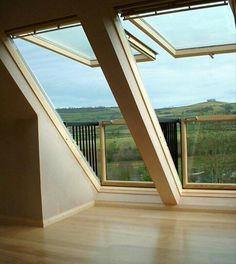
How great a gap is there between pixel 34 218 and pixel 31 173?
0.46 m

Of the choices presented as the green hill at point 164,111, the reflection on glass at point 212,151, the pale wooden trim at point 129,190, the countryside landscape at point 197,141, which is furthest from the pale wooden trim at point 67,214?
the reflection on glass at point 212,151

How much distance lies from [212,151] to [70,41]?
6.27 feet

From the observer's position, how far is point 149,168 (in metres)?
3.71

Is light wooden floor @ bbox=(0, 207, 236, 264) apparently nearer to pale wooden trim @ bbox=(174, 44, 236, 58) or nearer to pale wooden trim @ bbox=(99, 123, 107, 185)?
pale wooden trim @ bbox=(99, 123, 107, 185)

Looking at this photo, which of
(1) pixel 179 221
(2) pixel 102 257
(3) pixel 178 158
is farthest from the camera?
(3) pixel 178 158

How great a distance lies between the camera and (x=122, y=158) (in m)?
4.37

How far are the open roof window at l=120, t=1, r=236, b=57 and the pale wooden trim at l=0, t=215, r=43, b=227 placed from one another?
6.91 feet

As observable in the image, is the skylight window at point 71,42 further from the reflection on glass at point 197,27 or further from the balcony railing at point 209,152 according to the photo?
the balcony railing at point 209,152

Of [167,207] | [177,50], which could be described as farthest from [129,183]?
[177,50]

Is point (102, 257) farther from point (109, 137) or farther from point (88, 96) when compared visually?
point (109, 137)

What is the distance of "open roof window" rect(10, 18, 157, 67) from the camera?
A: 2.96m

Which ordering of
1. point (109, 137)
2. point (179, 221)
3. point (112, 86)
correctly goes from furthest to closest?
point (109, 137) → point (179, 221) → point (112, 86)

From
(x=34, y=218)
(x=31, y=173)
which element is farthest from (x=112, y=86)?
(x=34, y=218)

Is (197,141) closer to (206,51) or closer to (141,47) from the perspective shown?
(206,51)
